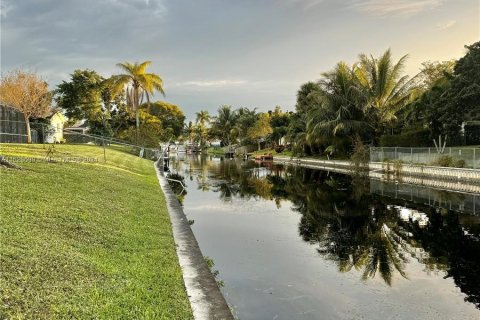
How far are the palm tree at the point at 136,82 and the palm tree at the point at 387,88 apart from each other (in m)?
22.1

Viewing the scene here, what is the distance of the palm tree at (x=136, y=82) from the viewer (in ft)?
143

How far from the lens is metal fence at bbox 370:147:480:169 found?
2369 cm

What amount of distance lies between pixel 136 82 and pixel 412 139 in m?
28.0

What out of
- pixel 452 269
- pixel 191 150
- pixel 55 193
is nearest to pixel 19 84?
pixel 55 193

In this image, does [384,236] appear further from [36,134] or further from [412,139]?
[36,134]

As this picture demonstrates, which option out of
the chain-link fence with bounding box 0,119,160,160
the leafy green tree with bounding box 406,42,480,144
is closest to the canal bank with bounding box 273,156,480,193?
the leafy green tree with bounding box 406,42,480,144

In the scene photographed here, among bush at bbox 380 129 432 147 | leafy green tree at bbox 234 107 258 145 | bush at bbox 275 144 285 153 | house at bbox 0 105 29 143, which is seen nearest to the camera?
house at bbox 0 105 29 143

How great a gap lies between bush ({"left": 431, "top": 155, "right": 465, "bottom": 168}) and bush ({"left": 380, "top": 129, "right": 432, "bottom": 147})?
10457 mm

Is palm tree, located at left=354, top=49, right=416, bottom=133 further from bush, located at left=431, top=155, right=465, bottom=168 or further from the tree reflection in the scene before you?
the tree reflection

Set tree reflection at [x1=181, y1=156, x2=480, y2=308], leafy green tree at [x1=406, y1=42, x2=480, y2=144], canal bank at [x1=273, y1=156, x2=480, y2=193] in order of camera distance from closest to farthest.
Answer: tree reflection at [x1=181, y1=156, x2=480, y2=308] → canal bank at [x1=273, y1=156, x2=480, y2=193] → leafy green tree at [x1=406, y1=42, x2=480, y2=144]

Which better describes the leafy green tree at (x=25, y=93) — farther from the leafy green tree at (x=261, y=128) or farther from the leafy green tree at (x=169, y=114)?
the leafy green tree at (x=169, y=114)

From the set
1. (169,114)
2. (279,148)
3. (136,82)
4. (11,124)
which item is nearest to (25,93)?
(11,124)

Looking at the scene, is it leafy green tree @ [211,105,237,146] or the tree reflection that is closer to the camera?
the tree reflection

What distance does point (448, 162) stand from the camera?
25.8m
